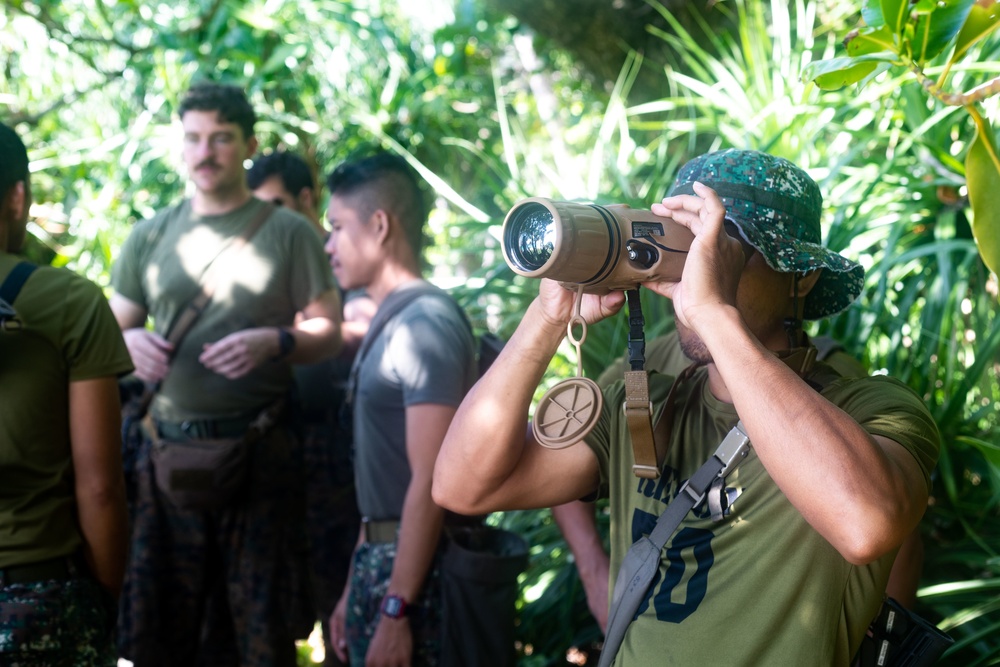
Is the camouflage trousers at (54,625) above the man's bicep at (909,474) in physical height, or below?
below

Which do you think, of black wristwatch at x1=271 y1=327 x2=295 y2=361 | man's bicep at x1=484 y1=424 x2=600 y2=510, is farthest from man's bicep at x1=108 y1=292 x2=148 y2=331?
man's bicep at x1=484 y1=424 x2=600 y2=510

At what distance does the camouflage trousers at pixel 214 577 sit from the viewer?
313 centimetres

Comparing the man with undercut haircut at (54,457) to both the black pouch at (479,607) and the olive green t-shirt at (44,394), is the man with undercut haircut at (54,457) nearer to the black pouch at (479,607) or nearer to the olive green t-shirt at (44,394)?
the olive green t-shirt at (44,394)

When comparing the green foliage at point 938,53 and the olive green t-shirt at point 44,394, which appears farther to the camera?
the olive green t-shirt at point 44,394

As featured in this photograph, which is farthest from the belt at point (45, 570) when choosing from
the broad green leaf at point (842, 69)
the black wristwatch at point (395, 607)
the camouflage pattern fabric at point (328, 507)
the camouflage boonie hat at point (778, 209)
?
the broad green leaf at point (842, 69)

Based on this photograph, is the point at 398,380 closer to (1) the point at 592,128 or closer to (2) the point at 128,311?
(2) the point at 128,311

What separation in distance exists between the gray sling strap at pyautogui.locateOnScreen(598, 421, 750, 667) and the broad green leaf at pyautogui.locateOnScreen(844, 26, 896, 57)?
66 centimetres

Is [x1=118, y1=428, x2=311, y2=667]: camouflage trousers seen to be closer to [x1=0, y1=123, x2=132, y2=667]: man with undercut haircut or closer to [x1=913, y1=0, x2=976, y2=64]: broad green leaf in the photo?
[x1=0, y1=123, x2=132, y2=667]: man with undercut haircut

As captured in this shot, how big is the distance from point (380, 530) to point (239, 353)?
85 centimetres

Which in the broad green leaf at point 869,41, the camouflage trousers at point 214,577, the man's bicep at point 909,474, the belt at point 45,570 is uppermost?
the broad green leaf at point 869,41

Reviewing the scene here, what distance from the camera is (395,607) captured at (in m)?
2.37

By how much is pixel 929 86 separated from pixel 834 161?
5.65 ft

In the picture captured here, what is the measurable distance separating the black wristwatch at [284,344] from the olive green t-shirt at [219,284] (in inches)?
7.9

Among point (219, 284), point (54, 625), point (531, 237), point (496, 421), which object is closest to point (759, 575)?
point (496, 421)
